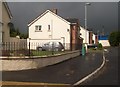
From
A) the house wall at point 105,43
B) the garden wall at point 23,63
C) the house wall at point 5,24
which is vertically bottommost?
the garden wall at point 23,63

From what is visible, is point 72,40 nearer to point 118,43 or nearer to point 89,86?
point 89,86

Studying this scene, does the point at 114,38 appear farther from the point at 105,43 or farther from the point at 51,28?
the point at 51,28

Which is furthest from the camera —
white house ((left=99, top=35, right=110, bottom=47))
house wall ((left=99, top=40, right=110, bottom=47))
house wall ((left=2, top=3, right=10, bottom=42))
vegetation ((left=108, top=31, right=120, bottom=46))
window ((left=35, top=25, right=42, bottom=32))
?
white house ((left=99, top=35, right=110, bottom=47))

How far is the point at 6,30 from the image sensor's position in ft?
106

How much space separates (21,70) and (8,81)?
15.1ft

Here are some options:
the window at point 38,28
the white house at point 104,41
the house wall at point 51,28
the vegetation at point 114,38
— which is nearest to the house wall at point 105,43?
the white house at point 104,41

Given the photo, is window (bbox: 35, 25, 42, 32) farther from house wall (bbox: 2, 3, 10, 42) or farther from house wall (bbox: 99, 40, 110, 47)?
house wall (bbox: 99, 40, 110, 47)

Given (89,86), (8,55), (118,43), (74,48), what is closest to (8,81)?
(89,86)

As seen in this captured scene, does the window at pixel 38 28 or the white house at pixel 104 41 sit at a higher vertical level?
the window at pixel 38 28

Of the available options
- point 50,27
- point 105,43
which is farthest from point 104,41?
point 50,27

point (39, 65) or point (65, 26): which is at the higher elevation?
point (65, 26)

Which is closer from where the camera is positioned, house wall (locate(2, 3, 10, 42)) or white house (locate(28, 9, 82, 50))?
house wall (locate(2, 3, 10, 42))

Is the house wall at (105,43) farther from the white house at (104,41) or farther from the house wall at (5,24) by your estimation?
the house wall at (5,24)

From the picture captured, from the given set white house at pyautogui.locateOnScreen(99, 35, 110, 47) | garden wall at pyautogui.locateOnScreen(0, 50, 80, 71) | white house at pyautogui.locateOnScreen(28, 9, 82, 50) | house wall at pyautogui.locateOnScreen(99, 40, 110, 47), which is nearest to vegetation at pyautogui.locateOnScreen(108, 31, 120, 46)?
house wall at pyautogui.locateOnScreen(99, 40, 110, 47)
